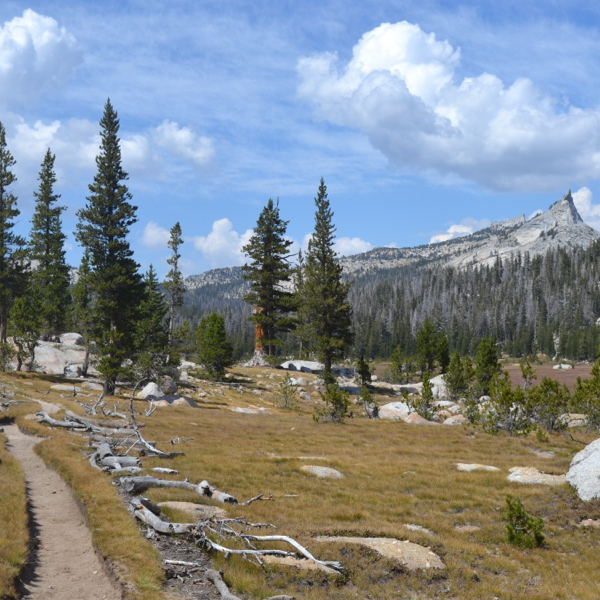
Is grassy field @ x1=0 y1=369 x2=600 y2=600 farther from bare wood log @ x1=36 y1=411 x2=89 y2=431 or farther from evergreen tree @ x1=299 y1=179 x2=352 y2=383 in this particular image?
evergreen tree @ x1=299 y1=179 x2=352 y2=383

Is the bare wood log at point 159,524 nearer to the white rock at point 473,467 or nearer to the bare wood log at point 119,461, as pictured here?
the bare wood log at point 119,461

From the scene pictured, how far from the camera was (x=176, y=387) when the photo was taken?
48.8 metres

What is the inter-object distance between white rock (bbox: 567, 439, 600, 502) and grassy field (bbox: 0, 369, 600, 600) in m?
0.40

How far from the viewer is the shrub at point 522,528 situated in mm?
13945

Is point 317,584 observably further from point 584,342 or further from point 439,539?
point 584,342

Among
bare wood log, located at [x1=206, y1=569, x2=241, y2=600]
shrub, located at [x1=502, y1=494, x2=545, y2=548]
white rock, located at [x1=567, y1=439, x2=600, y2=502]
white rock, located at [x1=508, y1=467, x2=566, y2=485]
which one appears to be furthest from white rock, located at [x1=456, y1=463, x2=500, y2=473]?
bare wood log, located at [x1=206, y1=569, x2=241, y2=600]

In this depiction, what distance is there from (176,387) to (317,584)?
4027cm

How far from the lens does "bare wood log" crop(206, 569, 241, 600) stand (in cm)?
940

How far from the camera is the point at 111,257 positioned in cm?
4447

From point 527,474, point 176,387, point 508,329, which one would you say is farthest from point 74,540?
point 508,329

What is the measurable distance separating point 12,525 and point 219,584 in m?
5.79

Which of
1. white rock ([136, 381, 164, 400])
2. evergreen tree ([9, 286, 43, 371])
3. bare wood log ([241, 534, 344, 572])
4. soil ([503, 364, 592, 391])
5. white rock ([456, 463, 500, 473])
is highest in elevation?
evergreen tree ([9, 286, 43, 371])

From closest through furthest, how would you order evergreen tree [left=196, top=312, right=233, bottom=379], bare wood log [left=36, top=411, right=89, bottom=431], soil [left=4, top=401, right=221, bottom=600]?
1. soil [left=4, top=401, right=221, bottom=600]
2. bare wood log [left=36, top=411, right=89, bottom=431]
3. evergreen tree [left=196, top=312, right=233, bottom=379]

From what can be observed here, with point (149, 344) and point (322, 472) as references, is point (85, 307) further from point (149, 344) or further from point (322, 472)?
point (322, 472)
